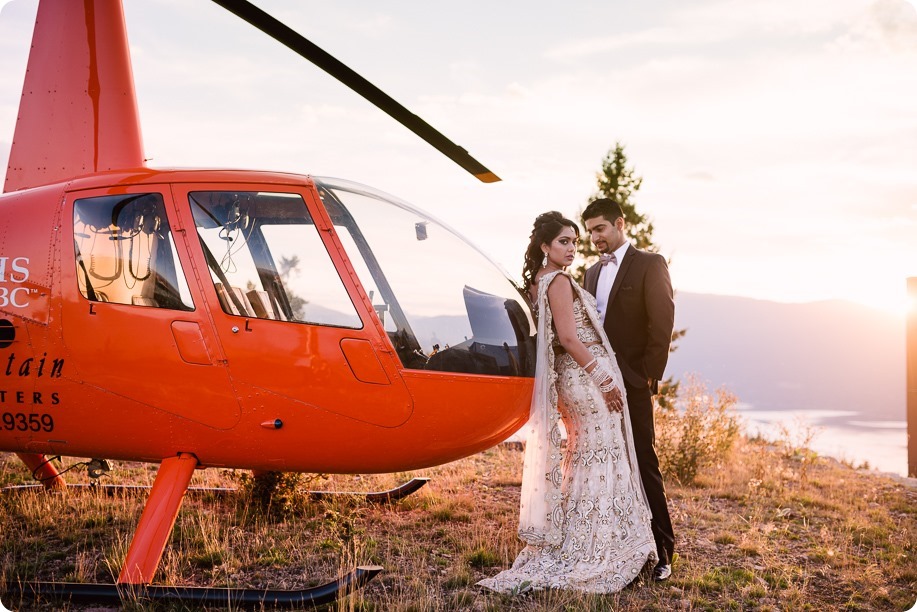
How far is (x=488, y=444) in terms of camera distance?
14.8 feet

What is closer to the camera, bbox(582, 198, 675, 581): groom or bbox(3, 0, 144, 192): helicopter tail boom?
bbox(582, 198, 675, 581): groom

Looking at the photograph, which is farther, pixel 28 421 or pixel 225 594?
pixel 28 421

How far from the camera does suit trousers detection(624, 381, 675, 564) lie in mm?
4918

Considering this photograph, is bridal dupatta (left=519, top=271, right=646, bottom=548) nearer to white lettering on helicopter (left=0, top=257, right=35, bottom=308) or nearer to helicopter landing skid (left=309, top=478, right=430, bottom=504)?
helicopter landing skid (left=309, top=478, right=430, bottom=504)

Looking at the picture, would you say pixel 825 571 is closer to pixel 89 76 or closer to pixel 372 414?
pixel 372 414

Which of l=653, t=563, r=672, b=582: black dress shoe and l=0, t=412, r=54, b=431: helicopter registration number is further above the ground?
l=0, t=412, r=54, b=431: helicopter registration number

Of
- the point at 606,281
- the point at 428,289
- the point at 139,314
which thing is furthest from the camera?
the point at 606,281

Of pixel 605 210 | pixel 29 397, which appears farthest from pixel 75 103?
pixel 605 210

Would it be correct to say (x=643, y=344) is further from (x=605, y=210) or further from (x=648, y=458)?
(x=605, y=210)

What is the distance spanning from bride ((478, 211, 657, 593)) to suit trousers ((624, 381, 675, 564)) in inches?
6.9

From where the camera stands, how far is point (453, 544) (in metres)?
5.57

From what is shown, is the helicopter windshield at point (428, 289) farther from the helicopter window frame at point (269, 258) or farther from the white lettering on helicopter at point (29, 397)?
the white lettering on helicopter at point (29, 397)

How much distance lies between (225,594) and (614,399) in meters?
2.62

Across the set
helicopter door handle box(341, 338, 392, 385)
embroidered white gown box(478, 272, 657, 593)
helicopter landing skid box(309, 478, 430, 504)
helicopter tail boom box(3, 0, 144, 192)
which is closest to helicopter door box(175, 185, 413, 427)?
helicopter door handle box(341, 338, 392, 385)
